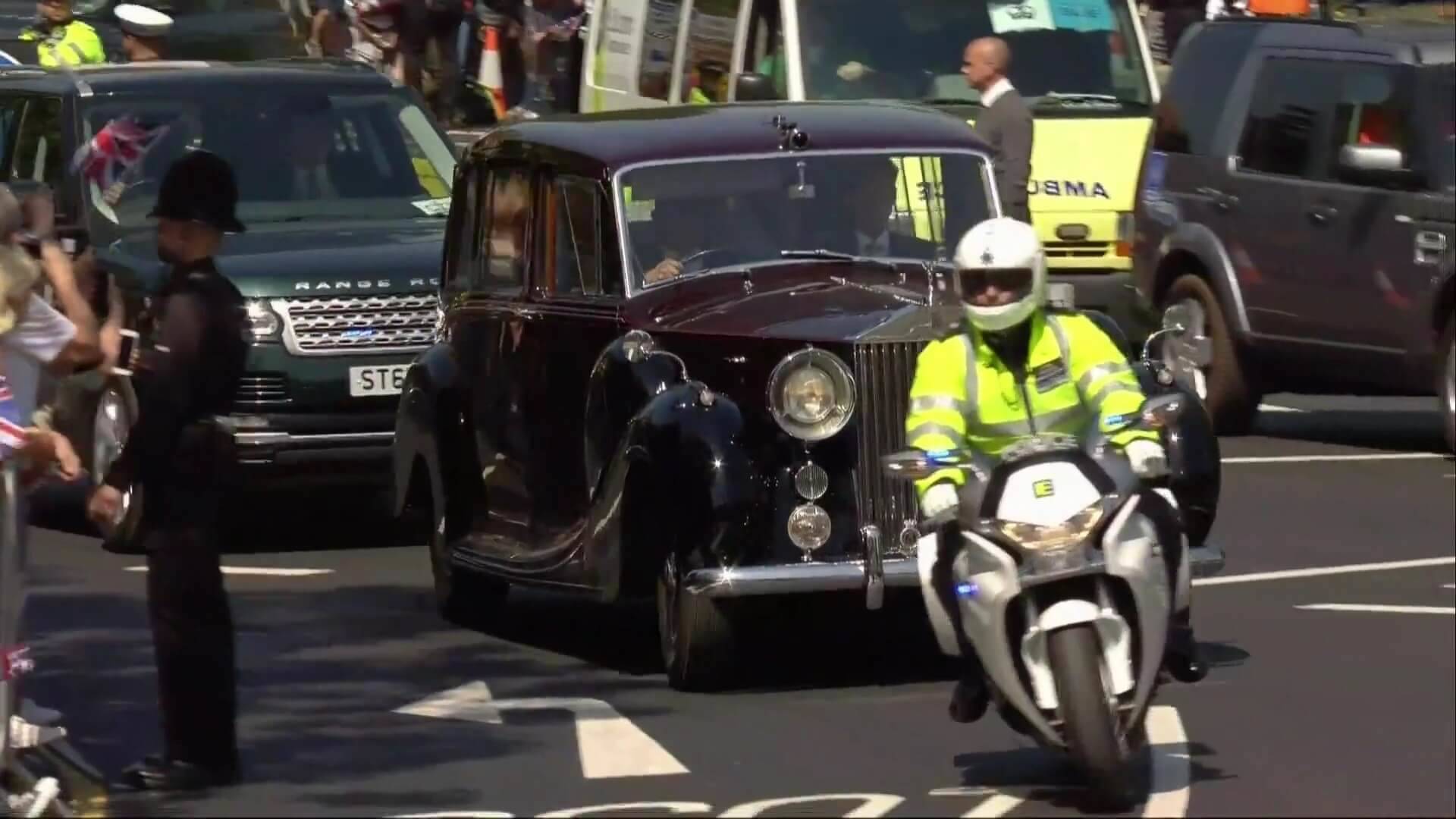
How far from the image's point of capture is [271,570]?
14219mm

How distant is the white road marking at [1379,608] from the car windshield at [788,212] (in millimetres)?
1907

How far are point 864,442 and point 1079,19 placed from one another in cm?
978

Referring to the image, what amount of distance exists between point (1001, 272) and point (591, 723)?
222 cm

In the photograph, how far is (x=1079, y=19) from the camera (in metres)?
20.1

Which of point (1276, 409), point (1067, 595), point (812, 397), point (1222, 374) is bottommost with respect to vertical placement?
point (1276, 409)

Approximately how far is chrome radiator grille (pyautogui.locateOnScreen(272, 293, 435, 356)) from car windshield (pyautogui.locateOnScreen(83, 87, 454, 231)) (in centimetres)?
117

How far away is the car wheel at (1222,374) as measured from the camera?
18.3 meters

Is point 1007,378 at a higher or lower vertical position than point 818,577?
higher

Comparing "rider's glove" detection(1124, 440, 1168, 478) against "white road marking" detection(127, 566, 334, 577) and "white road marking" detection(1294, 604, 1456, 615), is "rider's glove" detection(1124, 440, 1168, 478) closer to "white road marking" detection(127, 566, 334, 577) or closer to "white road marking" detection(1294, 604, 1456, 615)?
"white road marking" detection(1294, 604, 1456, 615)

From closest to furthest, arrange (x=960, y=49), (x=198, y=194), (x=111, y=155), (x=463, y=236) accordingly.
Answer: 1. (x=198, y=194)
2. (x=463, y=236)
3. (x=111, y=155)
4. (x=960, y=49)

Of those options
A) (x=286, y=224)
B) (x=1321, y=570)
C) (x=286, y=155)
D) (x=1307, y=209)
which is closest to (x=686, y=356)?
(x=1321, y=570)

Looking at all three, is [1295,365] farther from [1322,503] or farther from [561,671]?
[561,671]

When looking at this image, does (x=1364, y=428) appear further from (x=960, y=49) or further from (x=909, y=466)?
(x=909, y=466)

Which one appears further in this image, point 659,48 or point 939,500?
point 659,48
